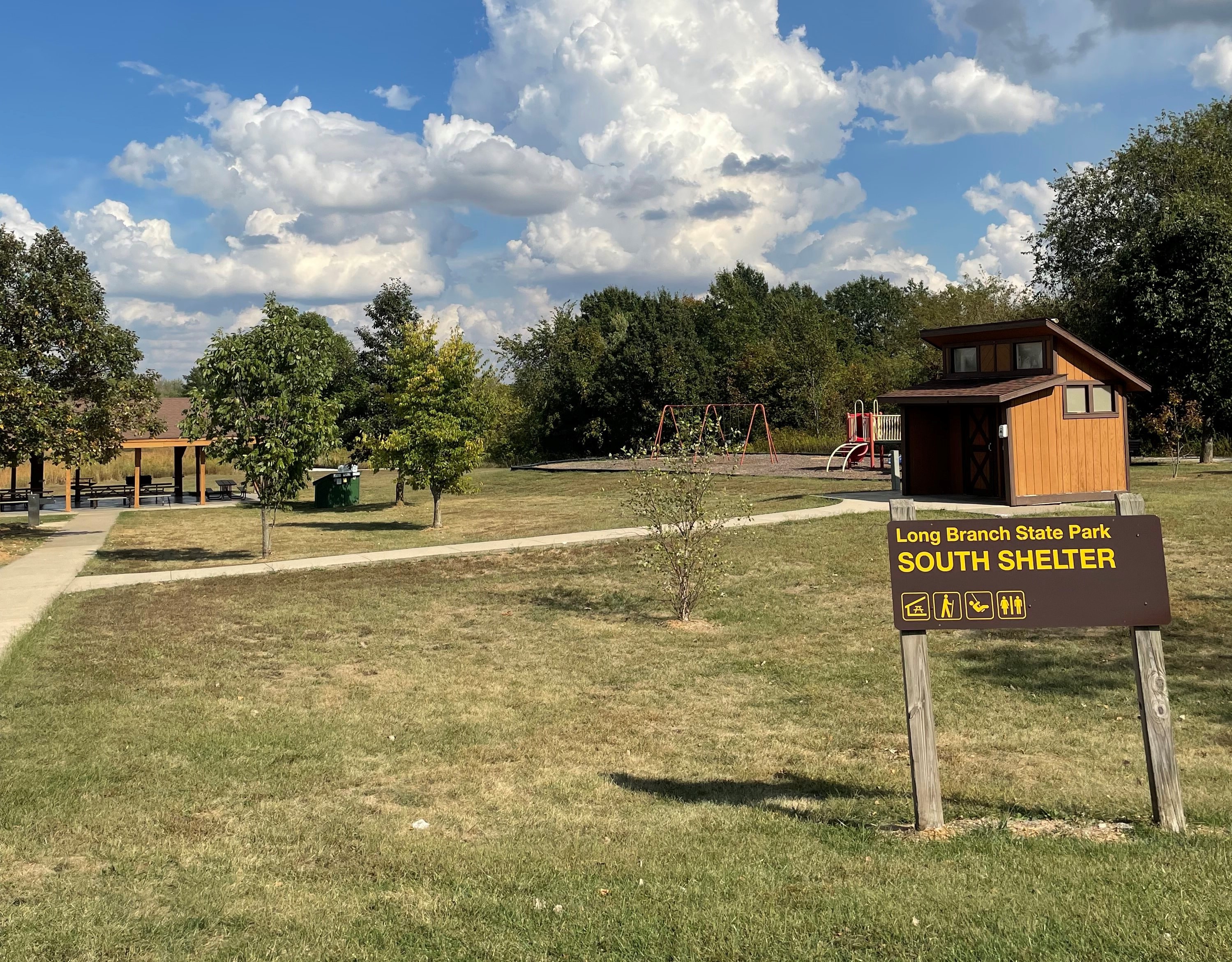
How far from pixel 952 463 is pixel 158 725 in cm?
1957

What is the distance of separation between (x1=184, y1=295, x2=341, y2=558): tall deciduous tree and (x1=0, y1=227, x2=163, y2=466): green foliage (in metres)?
3.41

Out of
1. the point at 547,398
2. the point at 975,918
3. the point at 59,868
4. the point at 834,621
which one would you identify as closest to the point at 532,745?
the point at 59,868

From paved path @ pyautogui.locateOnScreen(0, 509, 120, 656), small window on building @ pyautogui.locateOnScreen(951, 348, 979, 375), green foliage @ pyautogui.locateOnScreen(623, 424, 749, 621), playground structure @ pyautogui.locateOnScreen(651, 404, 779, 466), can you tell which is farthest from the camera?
small window on building @ pyautogui.locateOnScreen(951, 348, 979, 375)

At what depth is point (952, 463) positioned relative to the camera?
2411 centimetres

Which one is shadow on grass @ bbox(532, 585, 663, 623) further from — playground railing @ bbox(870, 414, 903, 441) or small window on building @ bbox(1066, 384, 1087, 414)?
playground railing @ bbox(870, 414, 903, 441)

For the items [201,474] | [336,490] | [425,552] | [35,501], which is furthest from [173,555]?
[201,474]

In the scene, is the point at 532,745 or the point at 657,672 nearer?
the point at 532,745

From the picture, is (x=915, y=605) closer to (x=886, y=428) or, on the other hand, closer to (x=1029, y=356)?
(x=1029, y=356)

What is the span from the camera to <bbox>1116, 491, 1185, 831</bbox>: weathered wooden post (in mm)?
5625

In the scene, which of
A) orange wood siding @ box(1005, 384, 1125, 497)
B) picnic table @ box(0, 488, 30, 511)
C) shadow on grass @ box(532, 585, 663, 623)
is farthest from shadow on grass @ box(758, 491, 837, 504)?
Answer: picnic table @ box(0, 488, 30, 511)

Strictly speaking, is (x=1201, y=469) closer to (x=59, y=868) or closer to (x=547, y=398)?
(x=59, y=868)

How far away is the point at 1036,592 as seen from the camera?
569 centimetres

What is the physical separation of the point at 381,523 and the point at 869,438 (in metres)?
16.8

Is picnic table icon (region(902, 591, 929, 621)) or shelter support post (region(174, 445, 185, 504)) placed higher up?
shelter support post (region(174, 445, 185, 504))
